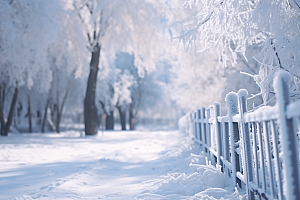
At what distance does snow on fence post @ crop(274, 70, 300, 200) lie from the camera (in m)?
1.99

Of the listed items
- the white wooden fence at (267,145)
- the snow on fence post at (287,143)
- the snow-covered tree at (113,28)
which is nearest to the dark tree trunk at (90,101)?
the snow-covered tree at (113,28)

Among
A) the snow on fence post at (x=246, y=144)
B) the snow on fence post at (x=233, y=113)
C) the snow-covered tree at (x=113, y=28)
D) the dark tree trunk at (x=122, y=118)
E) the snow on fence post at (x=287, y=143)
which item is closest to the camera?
the snow on fence post at (x=287, y=143)

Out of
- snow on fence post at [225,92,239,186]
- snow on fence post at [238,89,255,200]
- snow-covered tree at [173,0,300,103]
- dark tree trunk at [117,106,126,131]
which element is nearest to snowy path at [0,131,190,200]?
snow on fence post at [225,92,239,186]

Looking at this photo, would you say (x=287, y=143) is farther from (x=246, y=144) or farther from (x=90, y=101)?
(x=90, y=101)

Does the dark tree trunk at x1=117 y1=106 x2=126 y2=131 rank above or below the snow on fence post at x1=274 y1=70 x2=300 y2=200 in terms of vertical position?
above

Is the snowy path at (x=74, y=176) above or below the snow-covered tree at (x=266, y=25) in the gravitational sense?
below

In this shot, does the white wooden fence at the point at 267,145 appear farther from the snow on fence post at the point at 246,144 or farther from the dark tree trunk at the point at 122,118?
the dark tree trunk at the point at 122,118

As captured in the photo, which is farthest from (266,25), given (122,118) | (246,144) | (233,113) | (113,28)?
(122,118)

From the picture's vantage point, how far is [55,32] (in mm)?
10883

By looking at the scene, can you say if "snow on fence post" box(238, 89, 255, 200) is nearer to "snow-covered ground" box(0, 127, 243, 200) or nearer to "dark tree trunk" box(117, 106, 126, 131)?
"snow-covered ground" box(0, 127, 243, 200)

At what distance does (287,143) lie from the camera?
80.3 inches

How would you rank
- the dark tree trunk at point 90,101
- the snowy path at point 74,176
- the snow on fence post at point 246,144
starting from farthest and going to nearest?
the dark tree trunk at point 90,101, the snowy path at point 74,176, the snow on fence post at point 246,144

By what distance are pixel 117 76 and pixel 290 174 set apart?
2643 cm

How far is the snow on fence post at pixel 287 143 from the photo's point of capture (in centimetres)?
199
